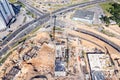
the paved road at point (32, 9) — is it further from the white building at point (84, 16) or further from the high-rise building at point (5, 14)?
the white building at point (84, 16)

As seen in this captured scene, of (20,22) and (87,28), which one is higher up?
(20,22)

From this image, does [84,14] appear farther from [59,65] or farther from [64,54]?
[59,65]

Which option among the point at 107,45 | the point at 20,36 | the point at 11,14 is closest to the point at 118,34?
the point at 107,45

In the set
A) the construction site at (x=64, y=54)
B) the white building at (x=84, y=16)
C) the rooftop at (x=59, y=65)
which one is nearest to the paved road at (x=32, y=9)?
the construction site at (x=64, y=54)

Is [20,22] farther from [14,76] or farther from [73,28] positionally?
[14,76]

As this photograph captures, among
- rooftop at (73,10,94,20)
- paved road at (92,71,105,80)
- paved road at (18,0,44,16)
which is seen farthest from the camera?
paved road at (18,0,44,16)

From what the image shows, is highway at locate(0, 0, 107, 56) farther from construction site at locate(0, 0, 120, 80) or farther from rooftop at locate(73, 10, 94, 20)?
rooftop at locate(73, 10, 94, 20)

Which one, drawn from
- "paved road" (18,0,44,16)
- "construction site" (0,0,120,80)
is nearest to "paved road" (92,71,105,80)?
"construction site" (0,0,120,80)
